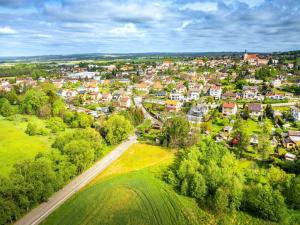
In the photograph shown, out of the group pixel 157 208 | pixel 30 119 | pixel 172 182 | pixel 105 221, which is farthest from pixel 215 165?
pixel 30 119

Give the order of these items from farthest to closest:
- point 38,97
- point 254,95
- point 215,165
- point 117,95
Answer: point 117,95 < point 254,95 < point 38,97 < point 215,165

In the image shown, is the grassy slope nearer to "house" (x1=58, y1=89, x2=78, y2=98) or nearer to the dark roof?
the dark roof

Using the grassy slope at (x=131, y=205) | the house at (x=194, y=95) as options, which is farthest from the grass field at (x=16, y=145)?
the house at (x=194, y=95)

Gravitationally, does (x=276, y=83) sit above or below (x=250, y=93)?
above

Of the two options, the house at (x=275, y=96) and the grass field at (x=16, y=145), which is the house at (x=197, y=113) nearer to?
the house at (x=275, y=96)

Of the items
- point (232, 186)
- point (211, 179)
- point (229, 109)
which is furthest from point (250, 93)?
point (232, 186)

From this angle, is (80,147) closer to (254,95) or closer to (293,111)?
(293,111)

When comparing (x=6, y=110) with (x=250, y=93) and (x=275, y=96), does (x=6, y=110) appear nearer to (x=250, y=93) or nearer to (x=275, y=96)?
(x=250, y=93)
